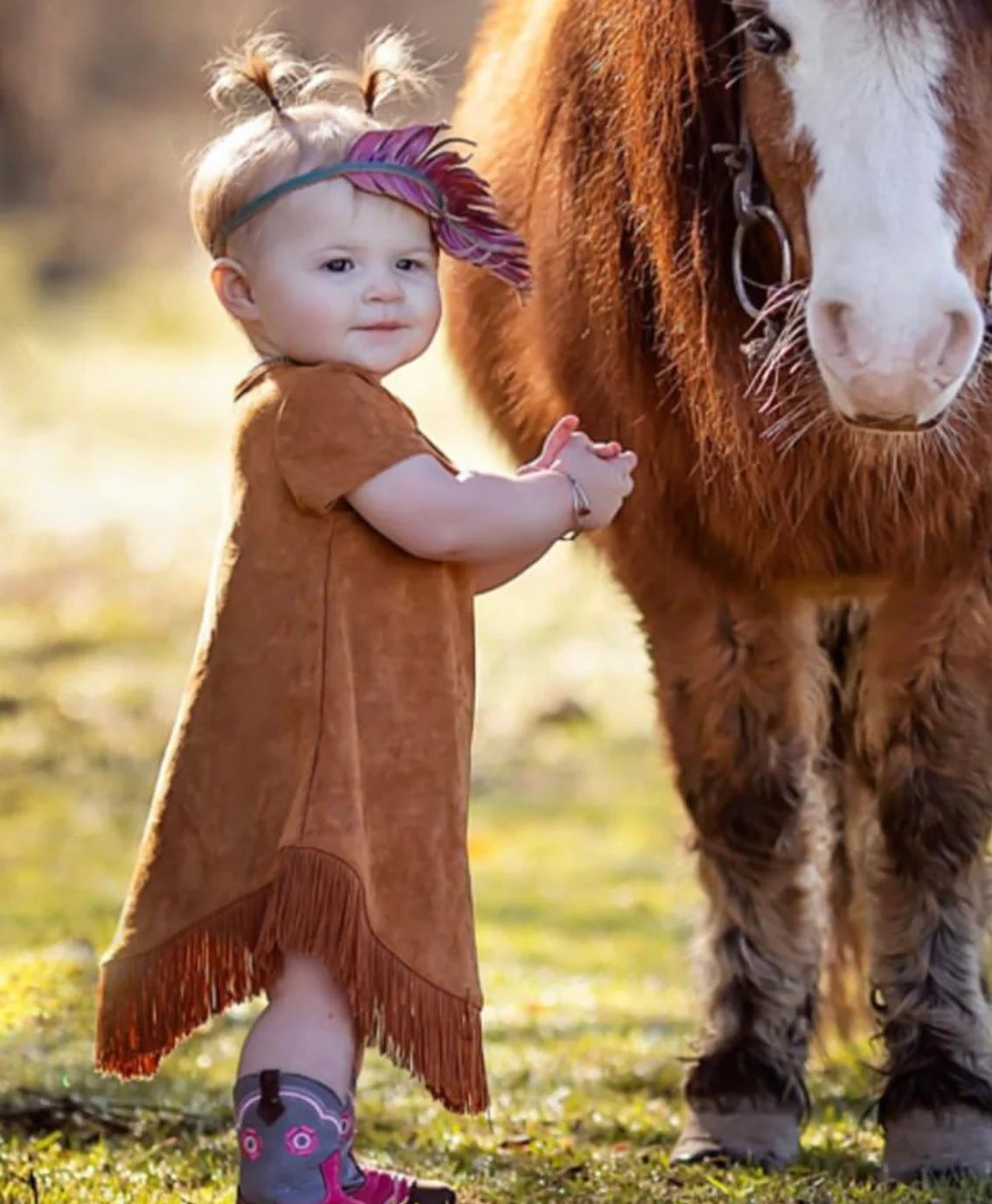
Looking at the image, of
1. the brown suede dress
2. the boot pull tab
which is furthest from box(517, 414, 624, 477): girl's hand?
the boot pull tab

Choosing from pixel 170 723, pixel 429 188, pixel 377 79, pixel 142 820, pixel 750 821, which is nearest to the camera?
pixel 429 188

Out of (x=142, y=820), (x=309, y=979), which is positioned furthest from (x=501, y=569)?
(x=142, y=820)

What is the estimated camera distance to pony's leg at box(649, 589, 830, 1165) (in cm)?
383

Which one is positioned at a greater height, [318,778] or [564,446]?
[564,446]

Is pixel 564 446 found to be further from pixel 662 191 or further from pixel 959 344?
pixel 662 191

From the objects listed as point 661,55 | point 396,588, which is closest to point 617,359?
point 661,55

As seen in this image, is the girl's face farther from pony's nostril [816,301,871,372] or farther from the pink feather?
pony's nostril [816,301,871,372]

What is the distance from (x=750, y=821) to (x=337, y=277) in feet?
4.92

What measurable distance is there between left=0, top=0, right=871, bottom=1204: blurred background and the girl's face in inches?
24.8

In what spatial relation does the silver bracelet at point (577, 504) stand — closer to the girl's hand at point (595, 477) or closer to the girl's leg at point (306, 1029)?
the girl's hand at point (595, 477)

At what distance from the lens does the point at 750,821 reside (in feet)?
12.8

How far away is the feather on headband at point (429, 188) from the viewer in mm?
2758

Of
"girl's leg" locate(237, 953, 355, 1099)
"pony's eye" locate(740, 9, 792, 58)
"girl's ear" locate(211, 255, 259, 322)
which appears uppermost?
"pony's eye" locate(740, 9, 792, 58)

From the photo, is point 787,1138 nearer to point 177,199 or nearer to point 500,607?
point 500,607
